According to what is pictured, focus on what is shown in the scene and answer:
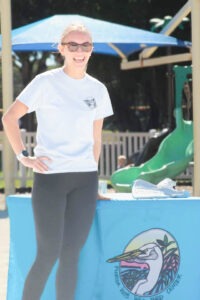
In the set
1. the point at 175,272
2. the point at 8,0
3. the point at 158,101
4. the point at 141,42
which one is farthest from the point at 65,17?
the point at 158,101

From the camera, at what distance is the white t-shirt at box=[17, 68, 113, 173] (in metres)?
3.86

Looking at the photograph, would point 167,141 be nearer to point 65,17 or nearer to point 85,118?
point 65,17

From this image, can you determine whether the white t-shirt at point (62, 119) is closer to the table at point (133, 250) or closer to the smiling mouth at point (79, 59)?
the smiling mouth at point (79, 59)

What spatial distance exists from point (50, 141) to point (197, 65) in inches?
138

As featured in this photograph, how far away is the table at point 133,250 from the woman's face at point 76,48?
0.81 meters

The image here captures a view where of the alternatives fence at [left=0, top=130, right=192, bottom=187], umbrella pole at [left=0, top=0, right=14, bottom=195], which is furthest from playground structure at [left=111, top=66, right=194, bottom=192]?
umbrella pole at [left=0, top=0, right=14, bottom=195]

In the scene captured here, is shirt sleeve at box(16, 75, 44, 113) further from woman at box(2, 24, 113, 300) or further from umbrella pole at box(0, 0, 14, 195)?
umbrella pole at box(0, 0, 14, 195)

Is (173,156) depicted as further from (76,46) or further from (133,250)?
(76,46)

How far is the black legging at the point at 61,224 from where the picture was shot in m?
3.84

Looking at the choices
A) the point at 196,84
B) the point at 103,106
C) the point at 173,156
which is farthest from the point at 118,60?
the point at 103,106

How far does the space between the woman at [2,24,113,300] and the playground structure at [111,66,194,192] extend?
7.11 m

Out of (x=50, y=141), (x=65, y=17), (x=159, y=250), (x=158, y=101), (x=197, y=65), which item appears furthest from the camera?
(x=158, y=101)

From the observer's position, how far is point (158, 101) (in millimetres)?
25500

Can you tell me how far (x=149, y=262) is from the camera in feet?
14.1
